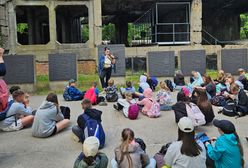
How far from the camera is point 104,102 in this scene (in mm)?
11695

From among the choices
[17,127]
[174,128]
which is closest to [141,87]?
[174,128]

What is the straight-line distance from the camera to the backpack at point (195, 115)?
7.91 metres

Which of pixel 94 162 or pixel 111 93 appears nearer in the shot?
pixel 94 162

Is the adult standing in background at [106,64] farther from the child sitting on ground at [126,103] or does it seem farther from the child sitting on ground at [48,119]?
the child sitting on ground at [48,119]

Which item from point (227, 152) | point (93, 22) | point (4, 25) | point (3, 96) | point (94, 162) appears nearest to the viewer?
point (94, 162)

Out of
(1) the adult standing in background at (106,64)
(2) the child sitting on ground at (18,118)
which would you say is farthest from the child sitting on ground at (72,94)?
(2) the child sitting on ground at (18,118)

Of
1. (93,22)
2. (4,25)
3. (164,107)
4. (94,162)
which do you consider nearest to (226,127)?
(94,162)

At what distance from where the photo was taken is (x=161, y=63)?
53.7 feet

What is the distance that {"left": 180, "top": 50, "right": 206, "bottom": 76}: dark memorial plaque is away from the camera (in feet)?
54.9

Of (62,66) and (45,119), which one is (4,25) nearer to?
(62,66)

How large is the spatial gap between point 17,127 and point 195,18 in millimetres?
16492

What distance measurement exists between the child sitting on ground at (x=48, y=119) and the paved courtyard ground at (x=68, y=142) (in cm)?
16

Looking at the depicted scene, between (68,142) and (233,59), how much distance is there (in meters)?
11.9

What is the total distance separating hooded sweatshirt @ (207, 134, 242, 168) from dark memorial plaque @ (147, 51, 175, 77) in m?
11.4
